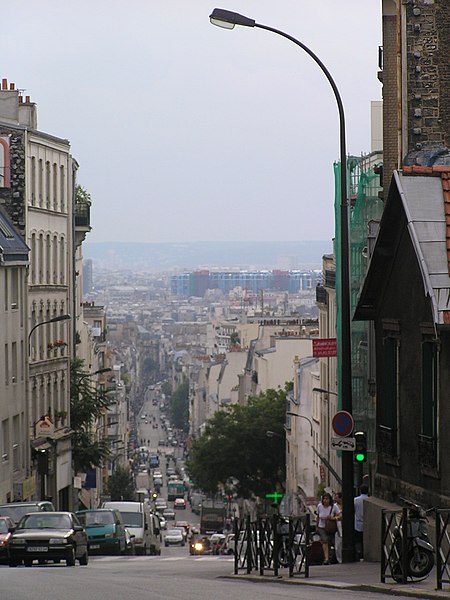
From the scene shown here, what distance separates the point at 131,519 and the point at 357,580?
28.9 metres

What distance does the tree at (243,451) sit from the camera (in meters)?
88.1

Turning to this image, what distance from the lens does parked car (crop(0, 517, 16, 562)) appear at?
31469 millimetres

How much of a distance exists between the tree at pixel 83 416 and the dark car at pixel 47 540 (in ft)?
129

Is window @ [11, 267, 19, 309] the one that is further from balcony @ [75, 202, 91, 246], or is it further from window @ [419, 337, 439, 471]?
window @ [419, 337, 439, 471]

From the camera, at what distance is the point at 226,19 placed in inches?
973

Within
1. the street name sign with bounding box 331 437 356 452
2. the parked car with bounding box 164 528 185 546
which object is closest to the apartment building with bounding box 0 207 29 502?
the street name sign with bounding box 331 437 356 452

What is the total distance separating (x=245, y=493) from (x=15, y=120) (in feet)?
99.2

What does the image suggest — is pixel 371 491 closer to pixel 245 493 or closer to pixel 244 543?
pixel 244 543

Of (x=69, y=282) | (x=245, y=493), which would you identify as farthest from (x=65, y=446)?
(x=245, y=493)

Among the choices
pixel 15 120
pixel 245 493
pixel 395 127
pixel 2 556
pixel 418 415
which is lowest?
pixel 245 493

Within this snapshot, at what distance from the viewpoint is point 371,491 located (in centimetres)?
2805

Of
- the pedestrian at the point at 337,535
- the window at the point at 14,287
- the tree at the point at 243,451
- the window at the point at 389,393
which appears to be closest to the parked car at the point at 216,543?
the tree at the point at 243,451

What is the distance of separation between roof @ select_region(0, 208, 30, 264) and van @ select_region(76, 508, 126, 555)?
17.5m

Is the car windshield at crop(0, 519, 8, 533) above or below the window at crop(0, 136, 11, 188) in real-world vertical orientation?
below
